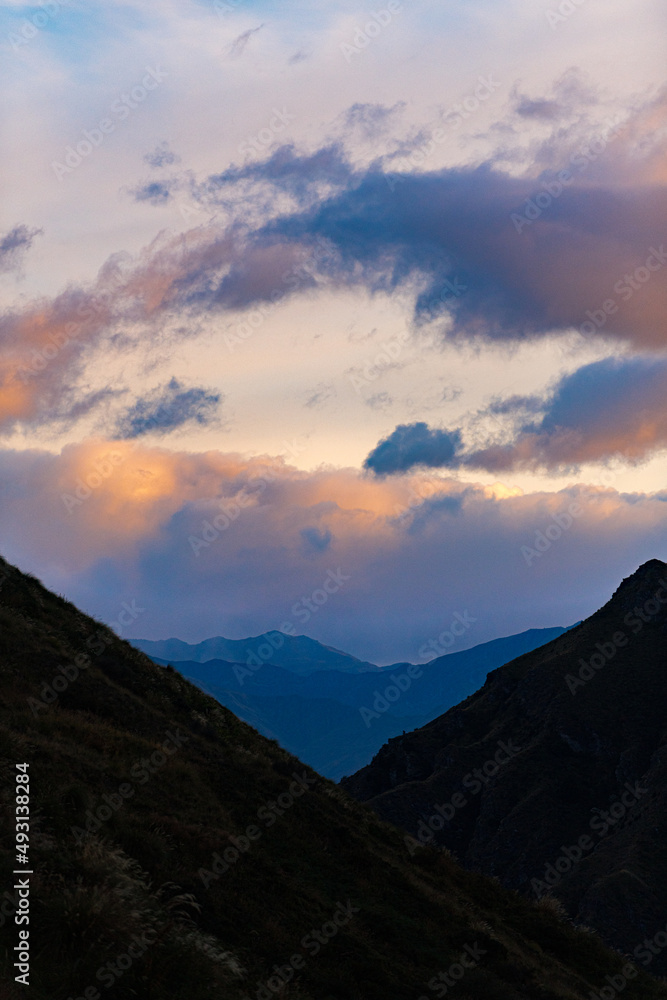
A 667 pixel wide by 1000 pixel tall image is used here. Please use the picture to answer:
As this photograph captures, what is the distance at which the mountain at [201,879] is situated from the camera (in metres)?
12.1

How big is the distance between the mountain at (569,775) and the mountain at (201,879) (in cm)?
6060

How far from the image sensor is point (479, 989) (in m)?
18.3

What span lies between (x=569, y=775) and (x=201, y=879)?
4001 inches

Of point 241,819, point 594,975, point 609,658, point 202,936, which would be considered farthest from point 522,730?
point 202,936

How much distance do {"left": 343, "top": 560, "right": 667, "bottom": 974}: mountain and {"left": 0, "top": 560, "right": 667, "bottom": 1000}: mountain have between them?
60.6 m

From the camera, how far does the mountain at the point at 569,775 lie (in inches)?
3324

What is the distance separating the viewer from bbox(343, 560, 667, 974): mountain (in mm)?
84438

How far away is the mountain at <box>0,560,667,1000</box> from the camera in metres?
12.1

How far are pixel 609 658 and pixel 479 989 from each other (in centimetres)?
11249

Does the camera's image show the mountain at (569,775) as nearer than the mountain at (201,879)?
No

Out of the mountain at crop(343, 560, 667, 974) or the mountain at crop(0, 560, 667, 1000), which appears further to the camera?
the mountain at crop(343, 560, 667, 974)

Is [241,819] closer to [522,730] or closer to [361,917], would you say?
[361,917]

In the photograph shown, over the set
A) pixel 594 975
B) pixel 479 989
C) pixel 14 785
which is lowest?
pixel 594 975

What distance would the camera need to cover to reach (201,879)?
16.7 metres
